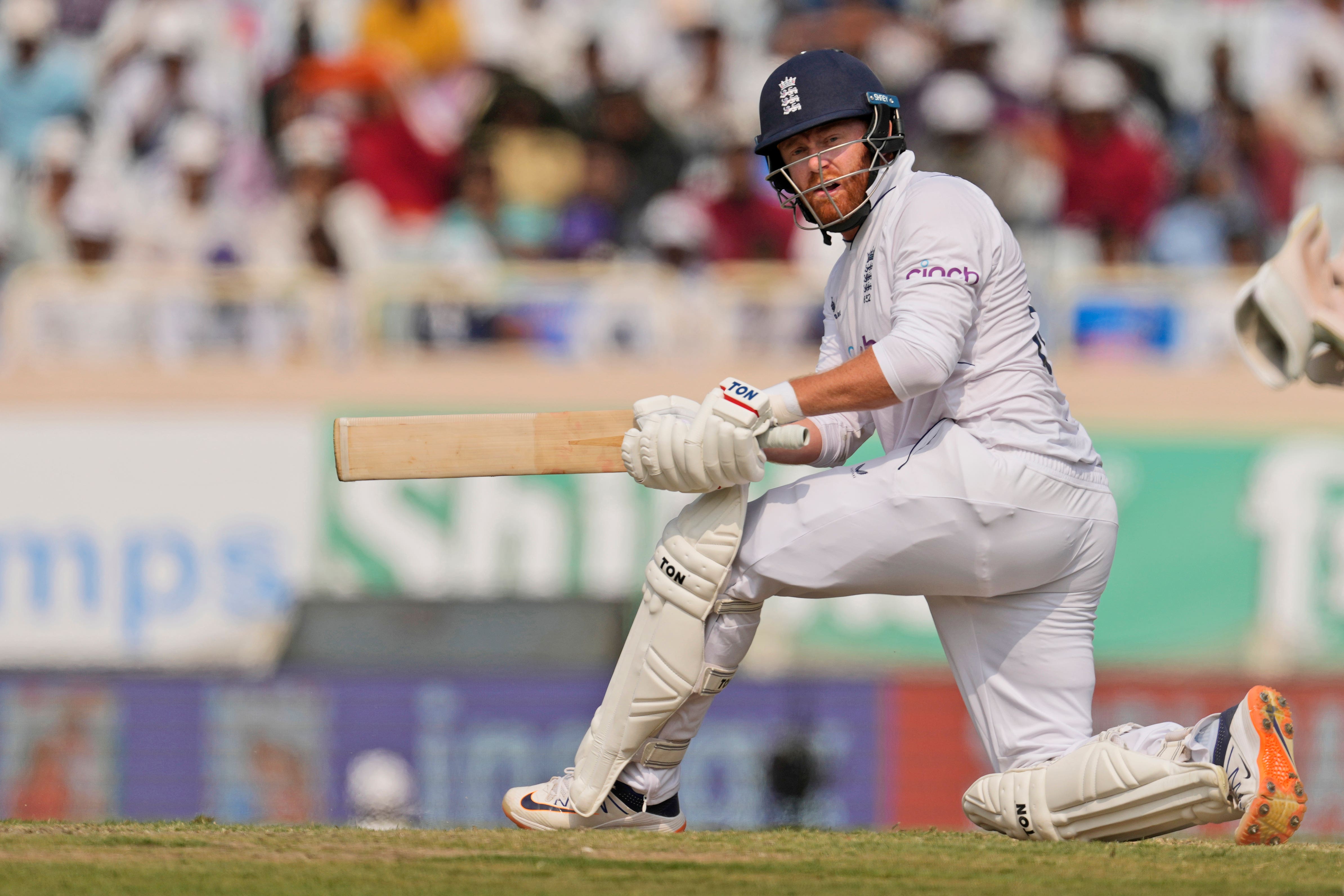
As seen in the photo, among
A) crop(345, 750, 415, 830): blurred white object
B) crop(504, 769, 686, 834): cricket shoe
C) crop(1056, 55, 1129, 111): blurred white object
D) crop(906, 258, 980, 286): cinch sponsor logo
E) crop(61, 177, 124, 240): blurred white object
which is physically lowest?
crop(345, 750, 415, 830): blurred white object

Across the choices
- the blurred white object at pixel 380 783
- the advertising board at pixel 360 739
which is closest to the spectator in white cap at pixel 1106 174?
the advertising board at pixel 360 739

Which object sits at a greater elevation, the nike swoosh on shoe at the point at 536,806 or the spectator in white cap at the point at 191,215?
the spectator in white cap at the point at 191,215

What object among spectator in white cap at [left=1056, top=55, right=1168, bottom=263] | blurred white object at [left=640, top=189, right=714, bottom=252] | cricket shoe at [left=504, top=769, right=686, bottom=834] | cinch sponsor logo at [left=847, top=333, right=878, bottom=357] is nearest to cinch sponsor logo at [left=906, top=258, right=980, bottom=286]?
cinch sponsor logo at [left=847, top=333, right=878, bottom=357]

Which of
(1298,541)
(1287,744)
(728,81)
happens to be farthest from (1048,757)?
(728,81)

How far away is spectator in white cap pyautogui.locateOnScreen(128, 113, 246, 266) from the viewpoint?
8.86 m

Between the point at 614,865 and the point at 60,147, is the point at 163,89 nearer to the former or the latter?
the point at 60,147

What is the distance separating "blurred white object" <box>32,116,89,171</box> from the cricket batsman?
239 inches

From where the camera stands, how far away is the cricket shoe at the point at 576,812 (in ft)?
13.9

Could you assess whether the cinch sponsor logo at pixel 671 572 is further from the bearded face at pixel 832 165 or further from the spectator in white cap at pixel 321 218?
the spectator in white cap at pixel 321 218

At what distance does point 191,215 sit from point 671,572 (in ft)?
18.7

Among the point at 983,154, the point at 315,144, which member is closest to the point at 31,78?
the point at 315,144

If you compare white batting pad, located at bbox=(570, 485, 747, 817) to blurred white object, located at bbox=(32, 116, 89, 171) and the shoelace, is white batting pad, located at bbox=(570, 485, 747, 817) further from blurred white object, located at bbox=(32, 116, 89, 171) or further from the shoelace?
blurred white object, located at bbox=(32, 116, 89, 171)

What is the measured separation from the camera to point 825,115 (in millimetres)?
4129

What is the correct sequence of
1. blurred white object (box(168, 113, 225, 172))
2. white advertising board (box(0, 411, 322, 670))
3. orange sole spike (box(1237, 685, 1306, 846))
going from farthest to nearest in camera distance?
Result: blurred white object (box(168, 113, 225, 172)) < white advertising board (box(0, 411, 322, 670)) < orange sole spike (box(1237, 685, 1306, 846))
